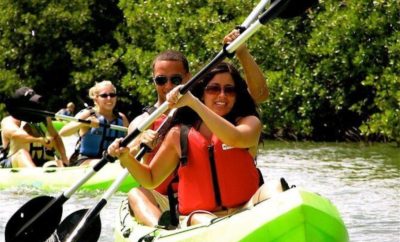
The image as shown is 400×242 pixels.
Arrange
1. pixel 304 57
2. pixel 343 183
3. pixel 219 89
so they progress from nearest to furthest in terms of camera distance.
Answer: pixel 219 89 → pixel 343 183 → pixel 304 57

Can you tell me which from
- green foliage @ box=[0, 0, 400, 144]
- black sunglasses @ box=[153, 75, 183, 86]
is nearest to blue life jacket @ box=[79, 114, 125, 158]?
black sunglasses @ box=[153, 75, 183, 86]

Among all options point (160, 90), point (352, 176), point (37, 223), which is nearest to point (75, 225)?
point (37, 223)

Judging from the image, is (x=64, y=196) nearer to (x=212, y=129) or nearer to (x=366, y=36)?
(x=212, y=129)

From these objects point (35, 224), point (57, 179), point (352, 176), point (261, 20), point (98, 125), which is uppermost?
point (261, 20)

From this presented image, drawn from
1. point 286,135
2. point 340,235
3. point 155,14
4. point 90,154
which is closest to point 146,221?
point 340,235

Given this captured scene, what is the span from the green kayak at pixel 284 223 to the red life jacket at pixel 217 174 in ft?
1.21

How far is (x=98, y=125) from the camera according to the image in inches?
415

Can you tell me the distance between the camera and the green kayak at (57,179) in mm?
10766

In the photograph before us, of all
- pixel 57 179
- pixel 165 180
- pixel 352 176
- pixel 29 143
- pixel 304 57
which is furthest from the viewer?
pixel 304 57

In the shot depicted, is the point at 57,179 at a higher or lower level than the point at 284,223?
lower

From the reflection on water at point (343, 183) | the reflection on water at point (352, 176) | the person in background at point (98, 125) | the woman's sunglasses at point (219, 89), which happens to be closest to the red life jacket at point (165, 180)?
the woman's sunglasses at point (219, 89)

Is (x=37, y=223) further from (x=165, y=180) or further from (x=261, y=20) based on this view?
(x=261, y=20)

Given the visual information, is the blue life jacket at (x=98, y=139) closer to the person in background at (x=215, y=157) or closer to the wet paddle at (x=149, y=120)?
the wet paddle at (x=149, y=120)

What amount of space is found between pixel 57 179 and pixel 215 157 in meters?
5.32
